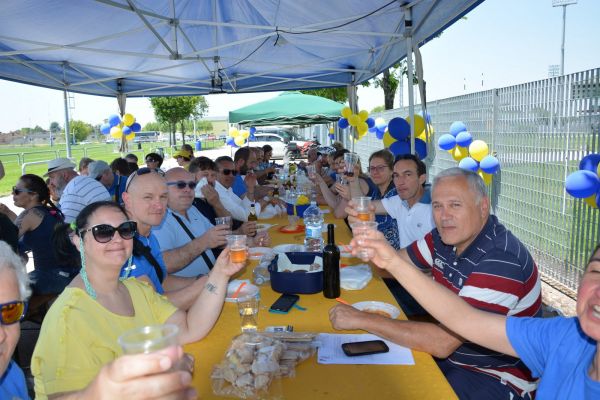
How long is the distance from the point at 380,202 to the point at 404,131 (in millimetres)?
3067

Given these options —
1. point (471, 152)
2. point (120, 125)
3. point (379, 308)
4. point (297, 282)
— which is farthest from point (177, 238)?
point (120, 125)

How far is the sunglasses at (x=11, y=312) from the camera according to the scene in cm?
116

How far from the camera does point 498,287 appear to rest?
1853 millimetres

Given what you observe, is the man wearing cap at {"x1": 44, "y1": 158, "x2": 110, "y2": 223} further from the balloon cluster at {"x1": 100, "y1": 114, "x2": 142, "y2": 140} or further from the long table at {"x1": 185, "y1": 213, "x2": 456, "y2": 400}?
the balloon cluster at {"x1": 100, "y1": 114, "x2": 142, "y2": 140}

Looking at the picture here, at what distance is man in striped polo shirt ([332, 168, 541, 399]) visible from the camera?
183 centimetres

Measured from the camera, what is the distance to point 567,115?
4.81 meters

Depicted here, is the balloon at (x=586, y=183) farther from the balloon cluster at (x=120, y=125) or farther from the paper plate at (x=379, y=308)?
the balloon cluster at (x=120, y=125)

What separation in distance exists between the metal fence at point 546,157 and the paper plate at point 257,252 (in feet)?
11.1

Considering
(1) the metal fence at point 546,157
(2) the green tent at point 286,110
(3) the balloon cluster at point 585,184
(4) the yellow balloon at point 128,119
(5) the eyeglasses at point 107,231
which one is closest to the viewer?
(5) the eyeglasses at point 107,231

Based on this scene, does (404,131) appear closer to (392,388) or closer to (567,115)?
(567,115)

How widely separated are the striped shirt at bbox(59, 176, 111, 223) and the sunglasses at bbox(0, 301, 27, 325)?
302 cm

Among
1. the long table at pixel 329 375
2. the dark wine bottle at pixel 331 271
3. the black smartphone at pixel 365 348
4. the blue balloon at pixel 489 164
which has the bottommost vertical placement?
the long table at pixel 329 375

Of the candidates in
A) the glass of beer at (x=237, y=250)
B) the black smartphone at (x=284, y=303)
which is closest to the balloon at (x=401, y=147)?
the black smartphone at (x=284, y=303)

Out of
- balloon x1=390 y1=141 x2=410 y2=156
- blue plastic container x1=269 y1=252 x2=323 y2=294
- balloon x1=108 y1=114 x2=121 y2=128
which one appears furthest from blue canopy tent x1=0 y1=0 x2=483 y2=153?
blue plastic container x1=269 y1=252 x2=323 y2=294
